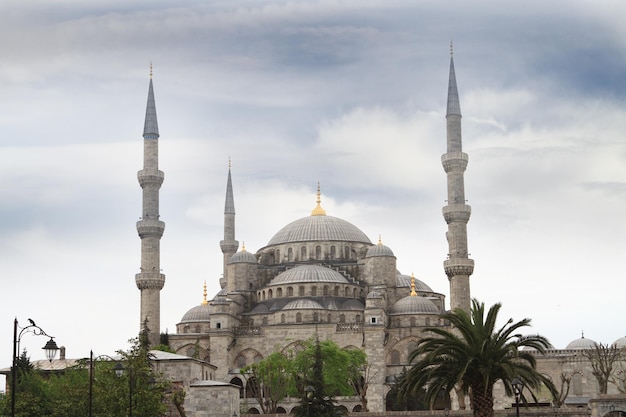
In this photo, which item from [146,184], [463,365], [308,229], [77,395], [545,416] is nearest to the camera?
[463,365]

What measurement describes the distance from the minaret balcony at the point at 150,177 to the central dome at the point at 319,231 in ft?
39.0

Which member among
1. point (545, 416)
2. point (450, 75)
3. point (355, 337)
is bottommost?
point (545, 416)

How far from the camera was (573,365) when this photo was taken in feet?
200

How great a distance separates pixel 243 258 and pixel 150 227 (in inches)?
Answer: 340

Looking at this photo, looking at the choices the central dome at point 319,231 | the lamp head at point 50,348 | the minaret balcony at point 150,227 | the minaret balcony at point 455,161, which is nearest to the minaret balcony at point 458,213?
the minaret balcony at point 455,161

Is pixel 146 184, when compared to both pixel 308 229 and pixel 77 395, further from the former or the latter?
pixel 77 395

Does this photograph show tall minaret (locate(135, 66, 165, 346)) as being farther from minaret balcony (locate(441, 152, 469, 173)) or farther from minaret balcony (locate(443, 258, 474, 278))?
minaret balcony (locate(441, 152, 469, 173))

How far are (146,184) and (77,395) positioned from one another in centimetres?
3283

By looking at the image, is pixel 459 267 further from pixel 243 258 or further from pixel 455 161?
pixel 243 258

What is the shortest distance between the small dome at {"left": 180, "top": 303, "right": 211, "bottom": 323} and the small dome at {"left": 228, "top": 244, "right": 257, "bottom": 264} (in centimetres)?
390

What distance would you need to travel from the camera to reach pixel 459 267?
60594 mm

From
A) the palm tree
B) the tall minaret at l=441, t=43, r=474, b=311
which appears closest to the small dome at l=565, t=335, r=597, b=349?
the tall minaret at l=441, t=43, r=474, b=311

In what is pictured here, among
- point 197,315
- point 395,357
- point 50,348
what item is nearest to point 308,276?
point 395,357

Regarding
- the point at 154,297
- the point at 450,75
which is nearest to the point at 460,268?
the point at 450,75
